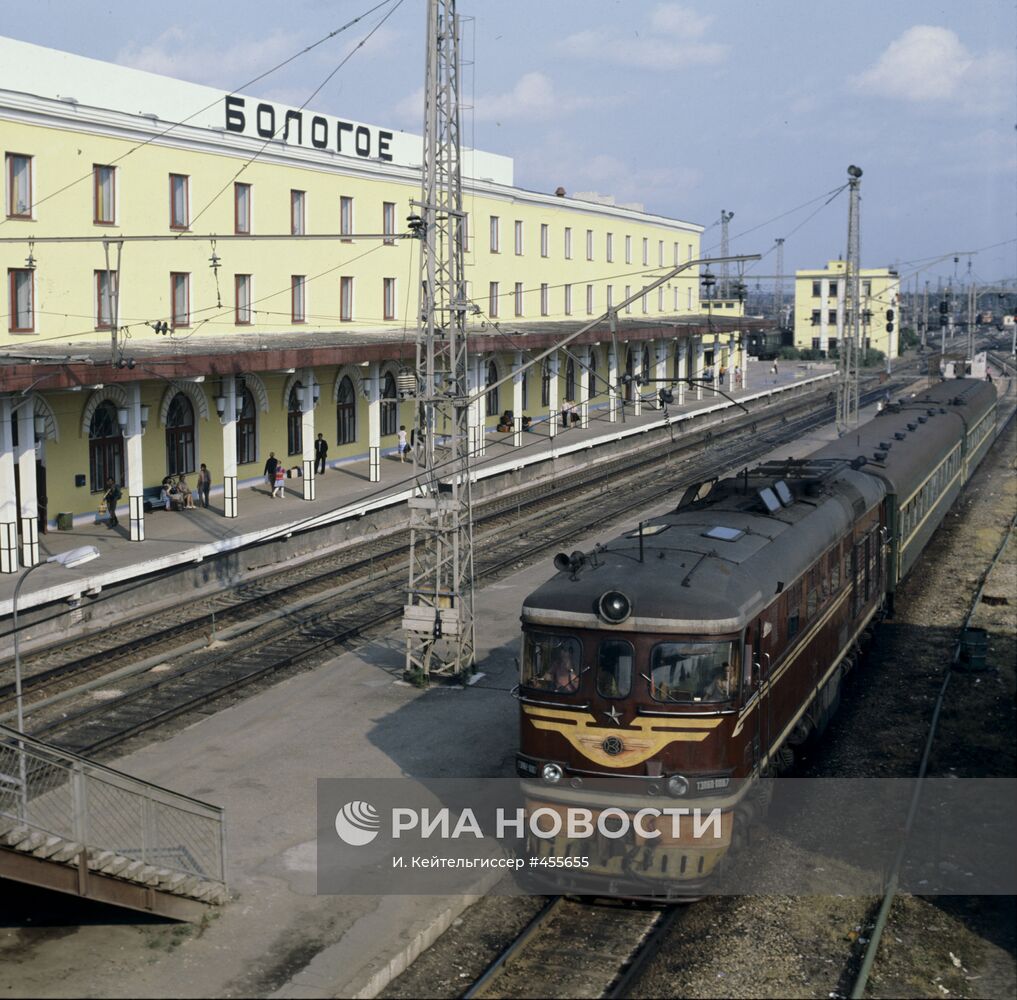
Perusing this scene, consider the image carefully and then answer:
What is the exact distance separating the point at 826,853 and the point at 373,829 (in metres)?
5.14

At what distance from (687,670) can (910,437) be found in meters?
19.1

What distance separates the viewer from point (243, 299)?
3972 centimetres

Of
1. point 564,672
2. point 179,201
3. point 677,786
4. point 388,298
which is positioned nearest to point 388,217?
point 388,298

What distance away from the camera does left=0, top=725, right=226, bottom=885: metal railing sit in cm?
1222

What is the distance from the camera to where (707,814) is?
12594 millimetres

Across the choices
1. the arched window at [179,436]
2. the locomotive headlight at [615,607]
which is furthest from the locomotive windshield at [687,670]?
the arched window at [179,436]

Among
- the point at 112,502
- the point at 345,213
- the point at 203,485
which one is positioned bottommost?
the point at 112,502

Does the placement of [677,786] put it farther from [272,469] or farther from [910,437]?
[272,469]

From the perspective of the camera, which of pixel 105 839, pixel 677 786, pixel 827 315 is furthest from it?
pixel 827 315

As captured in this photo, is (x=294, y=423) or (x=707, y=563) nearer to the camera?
(x=707, y=563)

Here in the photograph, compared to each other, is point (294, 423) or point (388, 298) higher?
point (388, 298)

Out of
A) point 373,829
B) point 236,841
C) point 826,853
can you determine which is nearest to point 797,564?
point 826,853

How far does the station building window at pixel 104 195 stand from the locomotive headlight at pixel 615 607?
82.7 feet

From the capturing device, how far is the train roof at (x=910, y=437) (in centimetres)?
2473
